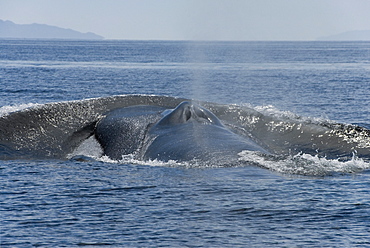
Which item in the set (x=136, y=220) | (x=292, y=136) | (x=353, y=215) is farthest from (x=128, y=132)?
(x=353, y=215)

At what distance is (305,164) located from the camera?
39.2ft

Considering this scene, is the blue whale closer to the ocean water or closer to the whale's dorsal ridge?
the whale's dorsal ridge

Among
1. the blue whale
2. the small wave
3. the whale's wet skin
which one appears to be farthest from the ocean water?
the whale's wet skin

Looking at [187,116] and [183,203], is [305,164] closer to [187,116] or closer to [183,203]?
[187,116]

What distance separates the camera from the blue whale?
12219 millimetres

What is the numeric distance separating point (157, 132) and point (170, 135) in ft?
1.67

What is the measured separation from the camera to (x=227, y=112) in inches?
604

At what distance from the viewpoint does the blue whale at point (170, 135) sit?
12.2 meters

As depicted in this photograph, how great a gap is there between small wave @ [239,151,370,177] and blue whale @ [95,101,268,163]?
0.42 metres

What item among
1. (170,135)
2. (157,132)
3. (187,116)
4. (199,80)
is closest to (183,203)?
(170,135)

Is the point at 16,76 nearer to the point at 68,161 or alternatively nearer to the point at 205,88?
the point at 205,88

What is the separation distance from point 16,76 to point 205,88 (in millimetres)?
15743

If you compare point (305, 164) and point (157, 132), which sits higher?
point (157, 132)

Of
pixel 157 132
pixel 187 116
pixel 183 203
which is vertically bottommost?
pixel 183 203
